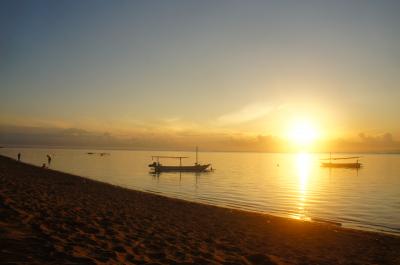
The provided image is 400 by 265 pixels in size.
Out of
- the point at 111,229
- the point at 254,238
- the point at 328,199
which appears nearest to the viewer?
the point at 111,229

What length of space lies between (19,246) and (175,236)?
545cm

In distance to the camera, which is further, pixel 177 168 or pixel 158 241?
pixel 177 168

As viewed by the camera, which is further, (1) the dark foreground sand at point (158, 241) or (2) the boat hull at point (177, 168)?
(2) the boat hull at point (177, 168)

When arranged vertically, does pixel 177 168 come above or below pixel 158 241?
below

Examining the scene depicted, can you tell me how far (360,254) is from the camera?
12.0 metres

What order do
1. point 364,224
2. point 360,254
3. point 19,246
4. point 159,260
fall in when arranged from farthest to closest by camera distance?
point 364,224 → point 360,254 → point 159,260 → point 19,246

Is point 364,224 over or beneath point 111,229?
beneath

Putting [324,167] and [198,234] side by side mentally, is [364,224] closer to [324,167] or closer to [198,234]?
[198,234]

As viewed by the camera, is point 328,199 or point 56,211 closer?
point 56,211

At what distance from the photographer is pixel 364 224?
83.7 feet

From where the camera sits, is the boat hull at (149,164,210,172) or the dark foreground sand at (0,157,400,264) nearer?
the dark foreground sand at (0,157,400,264)

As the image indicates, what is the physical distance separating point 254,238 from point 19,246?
8.98 metres

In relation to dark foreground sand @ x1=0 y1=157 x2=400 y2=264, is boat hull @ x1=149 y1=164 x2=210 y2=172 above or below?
below

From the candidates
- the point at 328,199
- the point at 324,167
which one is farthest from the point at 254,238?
the point at 324,167
